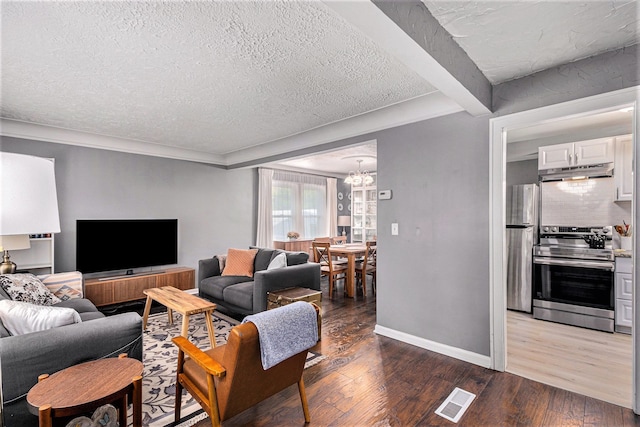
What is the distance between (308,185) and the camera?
7723mm

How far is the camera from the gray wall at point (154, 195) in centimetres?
430

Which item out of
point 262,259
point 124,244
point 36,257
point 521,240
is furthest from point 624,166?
point 36,257

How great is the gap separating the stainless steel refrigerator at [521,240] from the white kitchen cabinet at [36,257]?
607 cm

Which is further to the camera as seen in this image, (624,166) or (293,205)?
(293,205)

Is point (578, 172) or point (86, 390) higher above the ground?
point (578, 172)

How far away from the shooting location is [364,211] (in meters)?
8.02

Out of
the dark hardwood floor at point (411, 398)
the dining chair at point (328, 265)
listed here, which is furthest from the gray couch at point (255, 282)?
the dark hardwood floor at point (411, 398)

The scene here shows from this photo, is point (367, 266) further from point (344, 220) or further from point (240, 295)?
point (344, 220)

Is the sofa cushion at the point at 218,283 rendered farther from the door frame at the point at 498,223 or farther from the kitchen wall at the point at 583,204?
the kitchen wall at the point at 583,204

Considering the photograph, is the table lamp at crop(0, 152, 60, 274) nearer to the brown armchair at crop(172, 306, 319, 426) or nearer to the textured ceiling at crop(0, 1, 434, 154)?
the textured ceiling at crop(0, 1, 434, 154)

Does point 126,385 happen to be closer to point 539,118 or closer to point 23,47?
point 23,47

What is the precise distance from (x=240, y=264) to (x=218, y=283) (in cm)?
43

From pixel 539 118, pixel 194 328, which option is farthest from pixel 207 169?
pixel 539 118

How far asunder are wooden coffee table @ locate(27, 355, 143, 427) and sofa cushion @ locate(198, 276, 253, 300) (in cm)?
230
